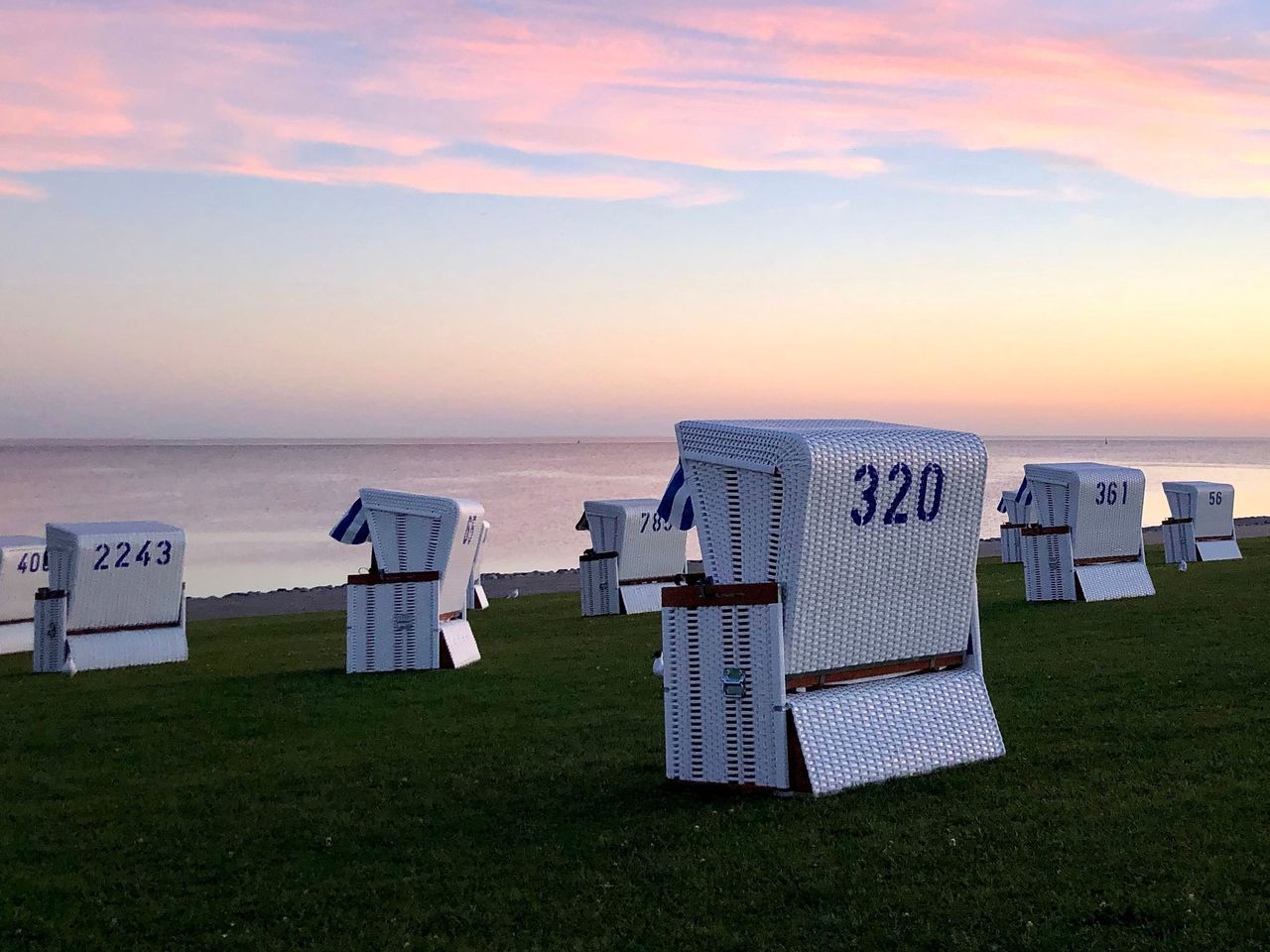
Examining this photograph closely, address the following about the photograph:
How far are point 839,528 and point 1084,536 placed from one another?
14513mm

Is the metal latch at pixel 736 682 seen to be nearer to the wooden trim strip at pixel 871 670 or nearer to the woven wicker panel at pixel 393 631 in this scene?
the wooden trim strip at pixel 871 670

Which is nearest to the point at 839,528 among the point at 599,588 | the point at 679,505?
the point at 679,505

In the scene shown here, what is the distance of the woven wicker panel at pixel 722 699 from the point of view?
7.91 meters

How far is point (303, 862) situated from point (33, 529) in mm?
54177

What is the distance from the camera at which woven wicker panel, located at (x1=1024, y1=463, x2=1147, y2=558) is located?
832 inches

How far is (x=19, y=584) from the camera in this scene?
826 inches

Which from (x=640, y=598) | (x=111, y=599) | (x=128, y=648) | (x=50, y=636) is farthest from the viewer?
(x=640, y=598)

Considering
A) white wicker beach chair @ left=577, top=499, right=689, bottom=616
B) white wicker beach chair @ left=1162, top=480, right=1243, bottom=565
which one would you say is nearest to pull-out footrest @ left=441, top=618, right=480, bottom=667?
white wicker beach chair @ left=577, top=499, right=689, bottom=616

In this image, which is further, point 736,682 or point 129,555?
point 129,555

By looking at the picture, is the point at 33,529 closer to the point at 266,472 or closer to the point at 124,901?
the point at 124,901

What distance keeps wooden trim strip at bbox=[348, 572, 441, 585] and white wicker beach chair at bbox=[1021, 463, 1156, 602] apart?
31.2 ft

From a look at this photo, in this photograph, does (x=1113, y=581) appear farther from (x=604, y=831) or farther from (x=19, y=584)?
(x=19, y=584)

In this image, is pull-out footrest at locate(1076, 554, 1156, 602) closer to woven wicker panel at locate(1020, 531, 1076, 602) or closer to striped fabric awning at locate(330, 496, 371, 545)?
woven wicker panel at locate(1020, 531, 1076, 602)

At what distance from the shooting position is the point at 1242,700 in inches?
401
